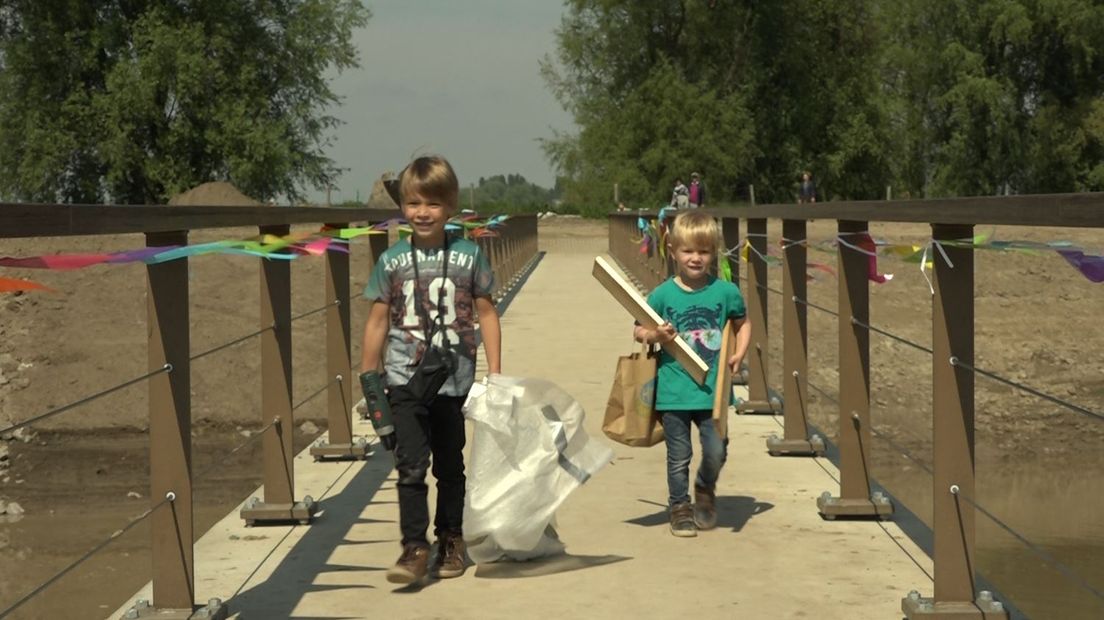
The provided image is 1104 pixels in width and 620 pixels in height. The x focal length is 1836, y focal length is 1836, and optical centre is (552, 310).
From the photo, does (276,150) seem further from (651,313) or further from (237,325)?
(651,313)

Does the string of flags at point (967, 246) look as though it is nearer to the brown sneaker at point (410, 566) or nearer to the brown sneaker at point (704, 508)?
the brown sneaker at point (704, 508)

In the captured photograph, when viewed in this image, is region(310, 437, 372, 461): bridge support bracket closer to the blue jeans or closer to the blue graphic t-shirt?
the blue jeans

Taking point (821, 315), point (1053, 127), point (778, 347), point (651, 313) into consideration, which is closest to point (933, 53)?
point (1053, 127)

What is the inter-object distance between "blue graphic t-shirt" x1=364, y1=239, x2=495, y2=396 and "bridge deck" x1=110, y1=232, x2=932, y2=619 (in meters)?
0.64

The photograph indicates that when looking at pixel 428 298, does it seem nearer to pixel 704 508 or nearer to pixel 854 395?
pixel 704 508

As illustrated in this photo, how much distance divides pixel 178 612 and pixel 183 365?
2.15 feet

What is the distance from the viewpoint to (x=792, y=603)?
513 cm

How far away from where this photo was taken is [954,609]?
4.81 metres

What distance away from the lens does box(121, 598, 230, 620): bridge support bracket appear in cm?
480

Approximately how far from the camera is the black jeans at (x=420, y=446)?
215 inches

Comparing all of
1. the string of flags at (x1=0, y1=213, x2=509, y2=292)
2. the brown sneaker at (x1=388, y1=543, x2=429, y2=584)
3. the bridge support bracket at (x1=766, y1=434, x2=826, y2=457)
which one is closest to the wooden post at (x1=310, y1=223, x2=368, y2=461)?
the string of flags at (x1=0, y1=213, x2=509, y2=292)

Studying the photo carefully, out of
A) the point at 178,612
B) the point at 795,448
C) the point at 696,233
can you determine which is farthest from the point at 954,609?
the point at 795,448

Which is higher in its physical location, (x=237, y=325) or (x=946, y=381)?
(x=946, y=381)

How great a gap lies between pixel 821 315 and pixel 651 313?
57.6ft
